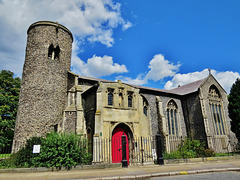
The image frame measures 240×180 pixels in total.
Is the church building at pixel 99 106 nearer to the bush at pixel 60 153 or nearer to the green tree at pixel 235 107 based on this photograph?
the bush at pixel 60 153

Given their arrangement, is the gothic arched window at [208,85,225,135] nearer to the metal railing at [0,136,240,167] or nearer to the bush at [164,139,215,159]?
the metal railing at [0,136,240,167]

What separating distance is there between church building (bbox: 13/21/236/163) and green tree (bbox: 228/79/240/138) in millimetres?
2032

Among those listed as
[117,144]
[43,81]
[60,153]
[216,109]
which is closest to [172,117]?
[216,109]

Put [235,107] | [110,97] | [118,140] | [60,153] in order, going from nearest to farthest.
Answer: [60,153], [118,140], [110,97], [235,107]

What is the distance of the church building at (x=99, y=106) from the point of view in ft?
47.9

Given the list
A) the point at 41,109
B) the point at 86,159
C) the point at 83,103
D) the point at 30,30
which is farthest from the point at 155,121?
the point at 30,30

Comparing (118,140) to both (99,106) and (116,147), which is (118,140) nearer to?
(116,147)

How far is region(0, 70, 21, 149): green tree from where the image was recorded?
22578 millimetres

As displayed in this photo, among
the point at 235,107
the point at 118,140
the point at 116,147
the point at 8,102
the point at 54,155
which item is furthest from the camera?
the point at 8,102

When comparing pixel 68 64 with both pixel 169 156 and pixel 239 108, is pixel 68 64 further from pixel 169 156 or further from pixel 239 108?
pixel 239 108

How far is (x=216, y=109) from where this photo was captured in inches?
854

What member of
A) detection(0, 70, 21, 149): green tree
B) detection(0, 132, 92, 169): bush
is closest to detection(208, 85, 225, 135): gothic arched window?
detection(0, 132, 92, 169): bush

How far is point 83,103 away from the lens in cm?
1742

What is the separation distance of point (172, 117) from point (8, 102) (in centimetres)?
2403
